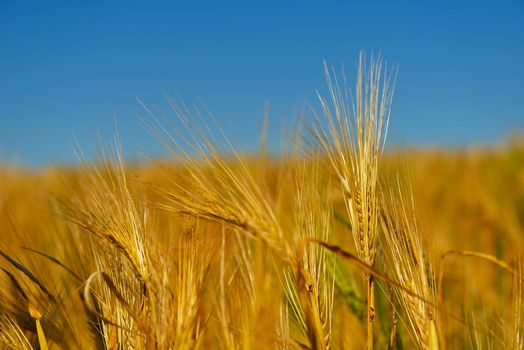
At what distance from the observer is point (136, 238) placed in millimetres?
896

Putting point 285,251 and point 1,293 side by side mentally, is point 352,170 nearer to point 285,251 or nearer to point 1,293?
point 285,251

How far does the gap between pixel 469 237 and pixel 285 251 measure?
2.25 m

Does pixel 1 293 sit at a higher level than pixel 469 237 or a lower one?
higher

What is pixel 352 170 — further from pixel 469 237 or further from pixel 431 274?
pixel 469 237

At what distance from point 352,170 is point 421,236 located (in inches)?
7.7

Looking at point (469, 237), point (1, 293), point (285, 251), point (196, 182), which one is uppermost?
point (196, 182)

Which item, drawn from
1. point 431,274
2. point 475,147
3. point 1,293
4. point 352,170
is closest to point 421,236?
point 431,274

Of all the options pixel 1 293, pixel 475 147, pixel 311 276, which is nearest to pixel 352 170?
pixel 311 276

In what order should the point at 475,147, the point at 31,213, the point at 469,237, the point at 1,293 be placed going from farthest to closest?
the point at 475,147 < the point at 31,213 < the point at 469,237 < the point at 1,293

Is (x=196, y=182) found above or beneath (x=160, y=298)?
above

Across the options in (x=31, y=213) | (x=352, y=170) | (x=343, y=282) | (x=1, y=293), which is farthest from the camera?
(x=31, y=213)

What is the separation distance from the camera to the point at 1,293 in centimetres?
104

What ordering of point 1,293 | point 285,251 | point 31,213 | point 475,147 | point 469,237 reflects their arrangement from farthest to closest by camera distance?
1. point 475,147
2. point 31,213
3. point 469,237
4. point 1,293
5. point 285,251

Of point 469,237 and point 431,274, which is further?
point 469,237
